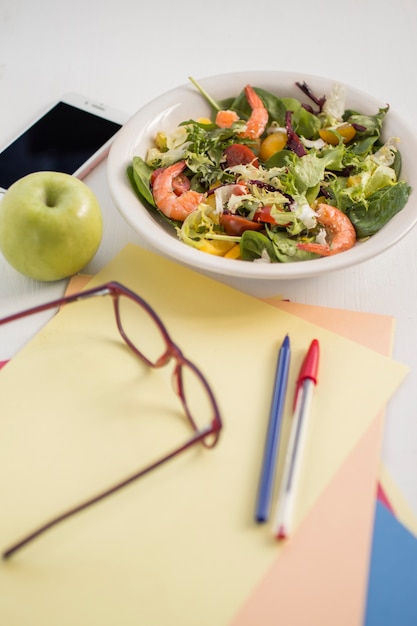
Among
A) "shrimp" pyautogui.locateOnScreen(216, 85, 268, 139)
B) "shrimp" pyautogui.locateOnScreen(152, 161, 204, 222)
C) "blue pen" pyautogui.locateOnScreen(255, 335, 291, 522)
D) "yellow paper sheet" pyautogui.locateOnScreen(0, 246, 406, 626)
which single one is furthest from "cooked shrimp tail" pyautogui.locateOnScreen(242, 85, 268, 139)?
"blue pen" pyautogui.locateOnScreen(255, 335, 291, 522)

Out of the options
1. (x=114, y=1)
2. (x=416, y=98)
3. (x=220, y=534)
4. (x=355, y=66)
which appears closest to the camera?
(x=220, y=534)

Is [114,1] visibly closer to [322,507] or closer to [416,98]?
[416,98]

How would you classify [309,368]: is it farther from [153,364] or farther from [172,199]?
[172,199]

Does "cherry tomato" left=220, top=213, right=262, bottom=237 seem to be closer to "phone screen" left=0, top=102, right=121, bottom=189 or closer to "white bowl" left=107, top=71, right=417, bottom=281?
"white bowl" left=107, top=71, right=417, bottom=281

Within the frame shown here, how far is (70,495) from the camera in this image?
0.79m

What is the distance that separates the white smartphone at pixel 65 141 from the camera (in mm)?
1208

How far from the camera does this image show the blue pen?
76 cm

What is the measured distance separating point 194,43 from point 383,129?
615mm

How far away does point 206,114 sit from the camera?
1.25 meters

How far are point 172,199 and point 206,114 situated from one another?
0.92 feet

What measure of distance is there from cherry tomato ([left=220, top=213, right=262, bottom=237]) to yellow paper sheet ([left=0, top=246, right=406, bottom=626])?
9 centimetres

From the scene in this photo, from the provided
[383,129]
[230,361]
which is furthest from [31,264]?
[383,129]

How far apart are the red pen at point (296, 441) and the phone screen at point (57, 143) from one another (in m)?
0.61

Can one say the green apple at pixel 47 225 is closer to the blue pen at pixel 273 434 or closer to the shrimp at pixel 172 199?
the shrimp at pixel 172 199
